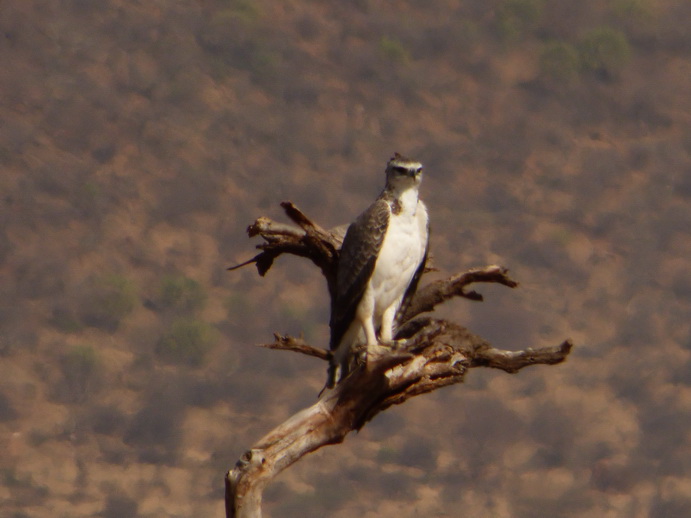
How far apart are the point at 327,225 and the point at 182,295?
8876mm

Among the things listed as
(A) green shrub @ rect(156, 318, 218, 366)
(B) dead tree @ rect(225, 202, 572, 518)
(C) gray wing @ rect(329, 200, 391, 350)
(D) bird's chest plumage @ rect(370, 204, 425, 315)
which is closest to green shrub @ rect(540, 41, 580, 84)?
(A) green shrub @ rect(156, 318, 218, 366)

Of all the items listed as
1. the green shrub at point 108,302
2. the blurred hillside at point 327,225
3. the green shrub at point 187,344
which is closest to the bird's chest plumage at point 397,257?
the blurred hillside at point 327,225

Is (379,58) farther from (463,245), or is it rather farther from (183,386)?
(183,386)

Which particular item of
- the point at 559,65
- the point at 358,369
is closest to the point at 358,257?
the point at 358,369

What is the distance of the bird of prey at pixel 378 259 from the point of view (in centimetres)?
1409

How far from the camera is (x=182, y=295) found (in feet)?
231

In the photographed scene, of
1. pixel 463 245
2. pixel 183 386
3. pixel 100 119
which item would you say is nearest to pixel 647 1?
pixel 463 245

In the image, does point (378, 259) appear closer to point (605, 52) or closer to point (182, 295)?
point (182, 295)

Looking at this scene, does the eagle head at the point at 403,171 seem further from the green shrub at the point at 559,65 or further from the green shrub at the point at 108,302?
the green shrub at the point at 559,65

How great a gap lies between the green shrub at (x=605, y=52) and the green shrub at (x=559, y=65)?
2.91 feet

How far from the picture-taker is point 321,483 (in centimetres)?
5869

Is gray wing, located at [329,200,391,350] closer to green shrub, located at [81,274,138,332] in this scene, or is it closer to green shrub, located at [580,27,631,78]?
green shrub, located at [81,274,138,332]

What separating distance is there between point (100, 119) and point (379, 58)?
74.6 ft

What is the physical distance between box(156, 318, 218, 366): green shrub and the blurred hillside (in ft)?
0.42
